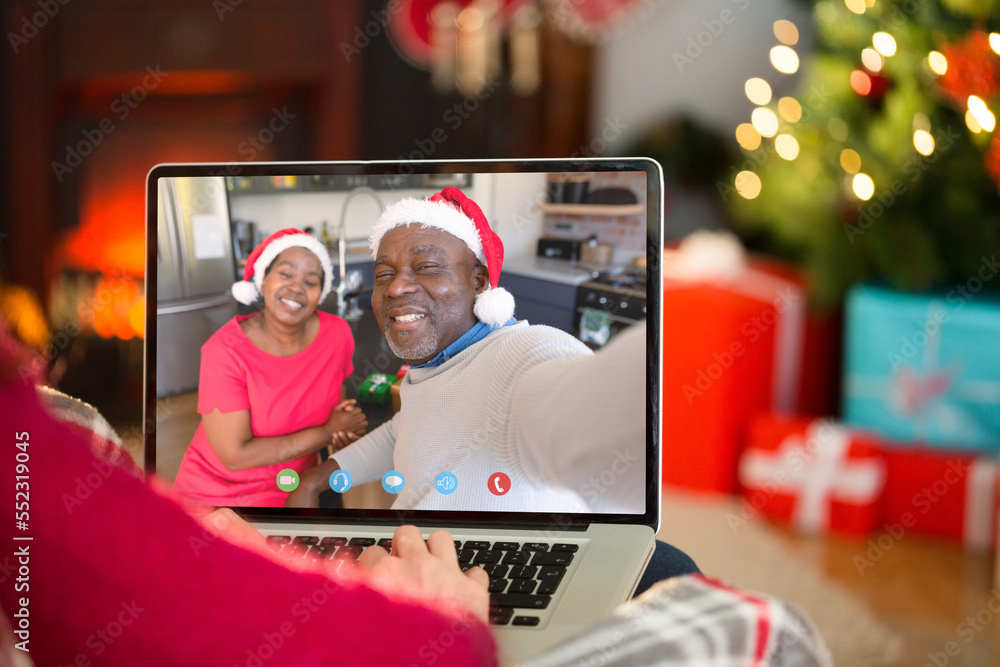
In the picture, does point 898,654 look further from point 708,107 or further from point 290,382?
point 708,107

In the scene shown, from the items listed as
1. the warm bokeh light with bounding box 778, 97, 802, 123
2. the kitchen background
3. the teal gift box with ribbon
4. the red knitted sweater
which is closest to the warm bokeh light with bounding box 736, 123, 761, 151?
the kitchen background

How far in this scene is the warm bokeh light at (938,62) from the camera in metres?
1.54

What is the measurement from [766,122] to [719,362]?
625 millimetres

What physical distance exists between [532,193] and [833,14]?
4.68 ft

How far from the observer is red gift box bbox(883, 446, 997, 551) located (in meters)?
1.68

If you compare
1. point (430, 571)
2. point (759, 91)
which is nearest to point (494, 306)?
point (430, 571)

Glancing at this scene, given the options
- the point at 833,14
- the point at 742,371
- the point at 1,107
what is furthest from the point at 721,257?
the point at 1,107

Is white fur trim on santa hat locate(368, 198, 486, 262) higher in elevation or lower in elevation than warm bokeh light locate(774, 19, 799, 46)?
lower

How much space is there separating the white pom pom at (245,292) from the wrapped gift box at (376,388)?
132 millimetres

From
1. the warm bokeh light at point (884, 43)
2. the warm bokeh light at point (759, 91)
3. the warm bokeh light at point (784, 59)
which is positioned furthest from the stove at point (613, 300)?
the warm bokeh light at point (759, 91)

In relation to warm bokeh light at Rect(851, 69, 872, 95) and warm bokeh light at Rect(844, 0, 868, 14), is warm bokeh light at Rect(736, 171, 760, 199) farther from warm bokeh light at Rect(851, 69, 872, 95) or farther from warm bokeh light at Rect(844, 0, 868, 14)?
warm bokeh light at Rect(844, 0, 868, 14)

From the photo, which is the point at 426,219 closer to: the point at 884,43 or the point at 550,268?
the point at 550,268

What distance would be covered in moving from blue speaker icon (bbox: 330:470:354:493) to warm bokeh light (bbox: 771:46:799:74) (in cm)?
190

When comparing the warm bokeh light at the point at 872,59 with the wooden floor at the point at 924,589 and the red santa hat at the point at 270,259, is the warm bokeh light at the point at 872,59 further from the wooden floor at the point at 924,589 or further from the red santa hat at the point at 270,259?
the red santa hat at the point at 270,259
